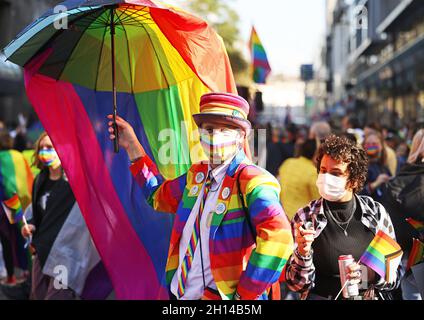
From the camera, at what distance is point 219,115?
3.84 m

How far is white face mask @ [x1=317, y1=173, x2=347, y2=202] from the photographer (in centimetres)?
407

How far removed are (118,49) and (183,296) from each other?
2.06 metres

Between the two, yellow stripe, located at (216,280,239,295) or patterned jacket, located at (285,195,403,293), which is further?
patterned jacket, located at (285,195,403,293)

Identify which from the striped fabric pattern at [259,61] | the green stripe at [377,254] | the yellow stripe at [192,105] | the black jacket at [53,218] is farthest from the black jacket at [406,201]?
the striped fabric pattern at [259,61]

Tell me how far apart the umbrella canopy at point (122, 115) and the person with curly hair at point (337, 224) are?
1068 mm

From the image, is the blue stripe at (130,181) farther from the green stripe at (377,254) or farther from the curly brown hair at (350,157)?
the green stripe at (377,254)

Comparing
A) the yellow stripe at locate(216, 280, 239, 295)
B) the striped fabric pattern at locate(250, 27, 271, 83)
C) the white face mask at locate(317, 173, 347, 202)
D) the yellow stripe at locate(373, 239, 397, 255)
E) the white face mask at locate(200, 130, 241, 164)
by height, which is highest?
the striped fabric pattern at locate(250, 27, 271, 83)

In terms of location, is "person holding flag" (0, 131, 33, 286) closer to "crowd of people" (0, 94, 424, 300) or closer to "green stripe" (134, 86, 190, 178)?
"green stripe" (134, 86, 190, 178)

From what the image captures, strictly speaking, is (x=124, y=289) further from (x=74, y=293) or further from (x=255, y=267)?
(x=255, y=267)

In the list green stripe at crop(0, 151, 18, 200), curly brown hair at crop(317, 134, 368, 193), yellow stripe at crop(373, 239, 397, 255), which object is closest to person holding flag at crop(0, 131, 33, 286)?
green stripe at crop(0, 151, 18, 200)

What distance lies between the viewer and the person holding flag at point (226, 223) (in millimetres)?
3467

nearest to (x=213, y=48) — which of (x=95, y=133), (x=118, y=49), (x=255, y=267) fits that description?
(x=118, y=49)

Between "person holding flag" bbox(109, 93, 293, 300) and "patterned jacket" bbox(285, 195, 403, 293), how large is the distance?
5.8 inches

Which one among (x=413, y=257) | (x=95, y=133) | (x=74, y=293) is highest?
(x=95, y=133)
